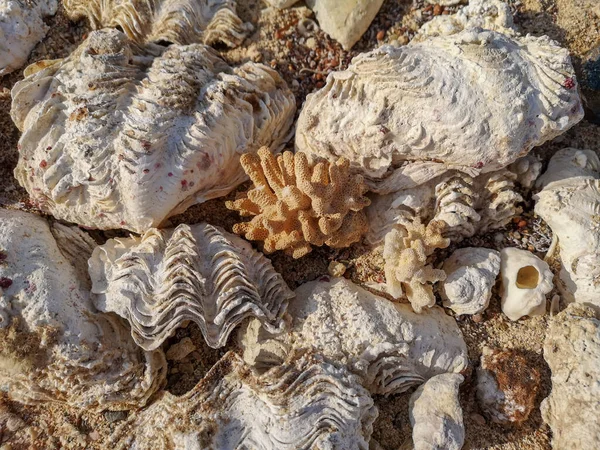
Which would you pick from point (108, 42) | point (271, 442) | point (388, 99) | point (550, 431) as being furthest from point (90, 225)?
point (550, 431)

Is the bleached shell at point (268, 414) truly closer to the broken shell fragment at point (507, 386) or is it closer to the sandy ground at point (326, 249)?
the sandy ground at point (326, 249)

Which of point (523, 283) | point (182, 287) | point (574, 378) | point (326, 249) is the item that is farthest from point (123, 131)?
point (574, 378)

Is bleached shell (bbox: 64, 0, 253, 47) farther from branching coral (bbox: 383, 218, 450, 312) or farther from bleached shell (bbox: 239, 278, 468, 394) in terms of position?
bleached shell (bbox: 239, 278, 468, 394)

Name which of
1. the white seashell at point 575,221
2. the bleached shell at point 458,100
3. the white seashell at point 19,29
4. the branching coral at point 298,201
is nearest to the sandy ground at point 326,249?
the white seashell at point 19,29

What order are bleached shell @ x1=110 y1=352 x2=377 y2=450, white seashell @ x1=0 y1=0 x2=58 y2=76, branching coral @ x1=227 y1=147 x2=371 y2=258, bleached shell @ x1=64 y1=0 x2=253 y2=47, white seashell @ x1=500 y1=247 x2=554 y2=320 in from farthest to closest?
bleached shell @ x1=64 y1=0 x2=253 y2=47 < white seashell @ x1=0 y1=0 x2=58 y2=76 < white seashell @ x1=500 y1=247 x2=554 y2=320 < branching coral @ x1=227 y1=147 x2=371 y2=258 < bleached shell @ x1=110 y1=352 x2=377 y2=450

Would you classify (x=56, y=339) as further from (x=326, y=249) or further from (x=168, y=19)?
(x=168, y=19)

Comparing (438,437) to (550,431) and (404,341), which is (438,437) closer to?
(404,341)

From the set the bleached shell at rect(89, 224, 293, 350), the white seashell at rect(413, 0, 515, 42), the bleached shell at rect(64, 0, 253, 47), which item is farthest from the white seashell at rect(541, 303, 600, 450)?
the bleached shell at rect(64, 0, 253, 47)
